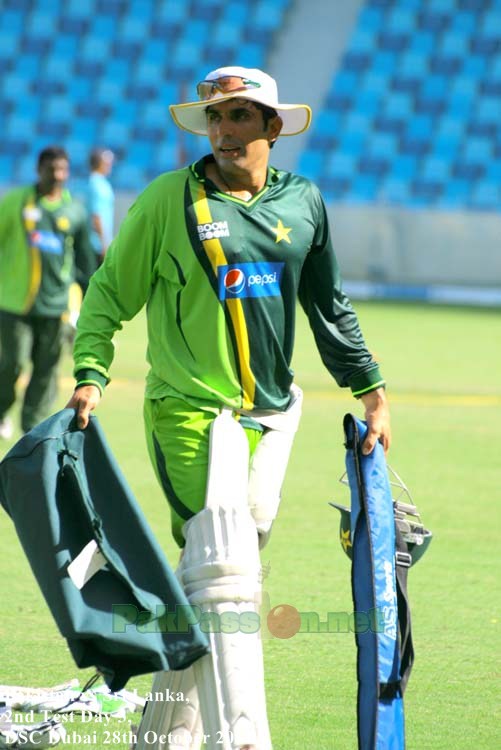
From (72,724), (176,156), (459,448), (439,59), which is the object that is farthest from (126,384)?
(439,59)

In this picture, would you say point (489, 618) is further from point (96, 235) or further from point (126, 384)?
point (96, 235)

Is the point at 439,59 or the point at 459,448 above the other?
the point at 439,59

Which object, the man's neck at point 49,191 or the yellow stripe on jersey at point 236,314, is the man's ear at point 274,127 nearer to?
the yellow stripe on jersey at point 236,314

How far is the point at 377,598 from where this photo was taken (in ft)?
14.2

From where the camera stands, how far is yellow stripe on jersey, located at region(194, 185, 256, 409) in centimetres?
442

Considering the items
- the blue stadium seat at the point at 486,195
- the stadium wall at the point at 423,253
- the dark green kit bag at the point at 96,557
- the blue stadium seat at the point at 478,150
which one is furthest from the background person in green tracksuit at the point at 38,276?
the blue stadium seat at the point at 478,150

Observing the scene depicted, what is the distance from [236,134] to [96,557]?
140 centimetres

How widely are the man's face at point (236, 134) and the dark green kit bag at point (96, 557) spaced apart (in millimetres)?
984

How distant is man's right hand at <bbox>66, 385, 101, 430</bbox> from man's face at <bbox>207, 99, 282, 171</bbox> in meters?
0.83

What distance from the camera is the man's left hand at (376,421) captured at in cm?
459

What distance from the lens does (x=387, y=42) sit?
28844 millimetres

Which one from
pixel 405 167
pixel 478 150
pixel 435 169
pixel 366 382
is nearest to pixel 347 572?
pixel 366 382

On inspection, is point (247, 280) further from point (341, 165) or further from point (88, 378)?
point (341, 165)

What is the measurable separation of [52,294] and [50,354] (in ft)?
1.43
